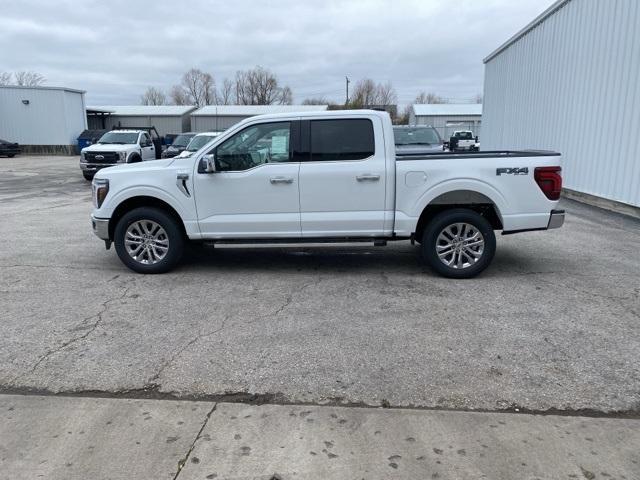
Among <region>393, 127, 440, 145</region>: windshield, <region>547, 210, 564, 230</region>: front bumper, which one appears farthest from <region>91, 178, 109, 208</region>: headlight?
<region>393, 127, 440, 145</region>: windshield

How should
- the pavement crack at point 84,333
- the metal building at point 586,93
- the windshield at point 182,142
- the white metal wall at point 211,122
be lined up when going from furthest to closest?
the white metal wall at point 211,122
the windshield at point 182,142
the metal building at point 586,93
the pavement crack at point 84,333

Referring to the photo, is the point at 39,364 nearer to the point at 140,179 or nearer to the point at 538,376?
the point at 140,179

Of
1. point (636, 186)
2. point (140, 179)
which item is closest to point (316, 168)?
point (140, 179)

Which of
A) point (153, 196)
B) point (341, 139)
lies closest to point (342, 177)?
point (341, 139)

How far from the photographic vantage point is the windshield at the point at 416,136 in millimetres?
14410

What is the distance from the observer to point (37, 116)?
38.2 metres

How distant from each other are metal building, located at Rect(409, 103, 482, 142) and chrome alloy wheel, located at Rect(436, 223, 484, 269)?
4348 centimetres

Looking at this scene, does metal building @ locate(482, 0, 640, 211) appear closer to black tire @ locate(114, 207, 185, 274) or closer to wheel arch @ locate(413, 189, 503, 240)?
wheel arch @ locate(413, 189, 503, 240)

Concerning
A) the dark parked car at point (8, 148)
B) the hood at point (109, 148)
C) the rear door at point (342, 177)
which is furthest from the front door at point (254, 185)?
the dark parked car at point (8, 148)

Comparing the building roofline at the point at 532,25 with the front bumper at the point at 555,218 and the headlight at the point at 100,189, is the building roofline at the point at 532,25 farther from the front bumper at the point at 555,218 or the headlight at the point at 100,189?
the headlight at the point at 100,189

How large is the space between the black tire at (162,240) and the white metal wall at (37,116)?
3613 cm

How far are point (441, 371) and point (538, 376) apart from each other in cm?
71

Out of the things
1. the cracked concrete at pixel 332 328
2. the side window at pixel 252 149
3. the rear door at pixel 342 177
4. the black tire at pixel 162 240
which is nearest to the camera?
the cracked concrete at pixel 332 328

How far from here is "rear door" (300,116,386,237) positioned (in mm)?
6270
